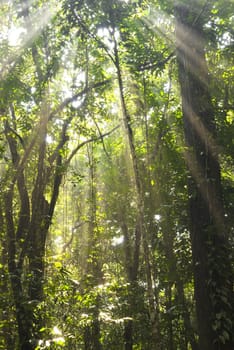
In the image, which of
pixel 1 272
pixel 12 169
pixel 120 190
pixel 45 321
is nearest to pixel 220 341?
pixel 45 321

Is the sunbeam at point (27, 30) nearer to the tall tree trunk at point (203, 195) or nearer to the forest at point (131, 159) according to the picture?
the forest at point (131, 159)

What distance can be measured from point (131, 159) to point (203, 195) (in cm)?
220

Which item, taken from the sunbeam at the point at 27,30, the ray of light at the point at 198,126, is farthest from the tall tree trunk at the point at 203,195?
the sunbeam at the point at 27,30

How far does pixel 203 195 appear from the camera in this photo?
169 inches

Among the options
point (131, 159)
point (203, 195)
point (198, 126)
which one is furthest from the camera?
point (131, 159)

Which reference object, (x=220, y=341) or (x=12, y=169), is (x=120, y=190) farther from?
(x=220, y=341)

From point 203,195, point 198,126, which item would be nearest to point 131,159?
point 198,126

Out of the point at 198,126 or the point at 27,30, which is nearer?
the point at 198,126

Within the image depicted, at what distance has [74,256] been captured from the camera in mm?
9523

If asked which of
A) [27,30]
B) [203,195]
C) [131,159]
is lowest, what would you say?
[203,195]

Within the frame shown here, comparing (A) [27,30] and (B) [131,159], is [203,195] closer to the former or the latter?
(B) [131,159]

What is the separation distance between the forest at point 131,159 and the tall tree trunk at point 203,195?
0.5 inches

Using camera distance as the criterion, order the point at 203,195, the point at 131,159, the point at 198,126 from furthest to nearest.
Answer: the point at 131,159 → the point at 198,126 → the point at 203,195

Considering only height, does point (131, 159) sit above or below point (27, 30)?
below
